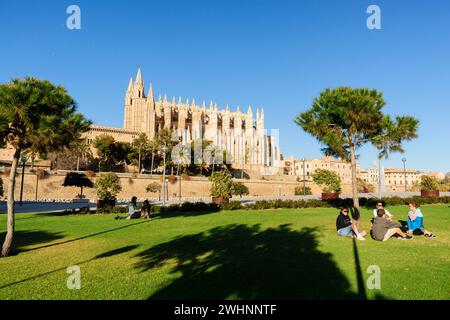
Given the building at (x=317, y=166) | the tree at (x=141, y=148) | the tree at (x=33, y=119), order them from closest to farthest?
1. the tree at (x=33, y=119)
2. the tree at (x=141, y=148)
3. the building at (x=317, y=166)

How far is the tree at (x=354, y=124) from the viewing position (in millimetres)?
17250

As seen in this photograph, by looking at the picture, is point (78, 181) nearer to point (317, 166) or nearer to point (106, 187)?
point (106, 187)

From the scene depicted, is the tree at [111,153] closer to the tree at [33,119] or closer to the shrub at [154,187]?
the shrub at [154,187]

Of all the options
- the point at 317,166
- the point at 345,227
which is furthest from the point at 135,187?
the point at 317,166

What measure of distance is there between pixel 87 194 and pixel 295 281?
42077 millimetres

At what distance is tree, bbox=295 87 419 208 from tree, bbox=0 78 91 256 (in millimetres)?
12277

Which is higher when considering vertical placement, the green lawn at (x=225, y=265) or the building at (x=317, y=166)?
the building at (x=317, y=166)

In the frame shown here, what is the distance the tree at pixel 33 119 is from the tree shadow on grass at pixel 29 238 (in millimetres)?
962

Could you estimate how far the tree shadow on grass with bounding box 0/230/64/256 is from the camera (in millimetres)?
9281

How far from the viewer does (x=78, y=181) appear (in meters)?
42.7

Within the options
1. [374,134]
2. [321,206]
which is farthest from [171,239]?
[321,206]

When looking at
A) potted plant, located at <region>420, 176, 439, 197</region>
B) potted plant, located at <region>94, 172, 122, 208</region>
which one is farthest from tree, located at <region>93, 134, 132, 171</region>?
potted plant, located at <region>420, 176, 439, 197</region>

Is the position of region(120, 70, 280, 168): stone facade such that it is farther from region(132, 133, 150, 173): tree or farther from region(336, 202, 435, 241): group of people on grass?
region(336, 202, 435, 241): group of people on grass

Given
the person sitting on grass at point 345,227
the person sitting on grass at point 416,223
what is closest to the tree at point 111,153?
the person sitting on grass at point 345,227
